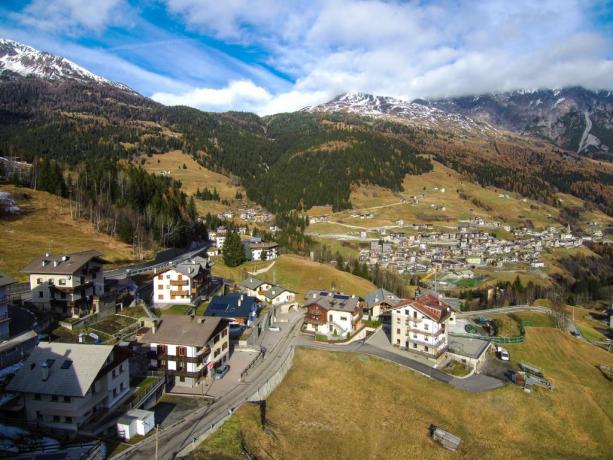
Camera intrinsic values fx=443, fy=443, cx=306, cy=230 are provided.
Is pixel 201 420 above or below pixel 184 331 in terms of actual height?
below

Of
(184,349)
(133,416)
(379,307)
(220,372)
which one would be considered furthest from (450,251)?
(133,416)

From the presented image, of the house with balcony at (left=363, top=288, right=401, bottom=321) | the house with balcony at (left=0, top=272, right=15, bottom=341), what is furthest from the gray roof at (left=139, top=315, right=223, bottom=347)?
the house with balcony at (left=363, top=288, right=401, bottom=321)

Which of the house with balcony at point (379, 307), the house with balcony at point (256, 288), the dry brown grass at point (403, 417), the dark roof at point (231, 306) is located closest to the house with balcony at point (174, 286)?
the dark roof at point (231, 306)

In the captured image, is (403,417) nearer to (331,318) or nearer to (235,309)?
(331,318)

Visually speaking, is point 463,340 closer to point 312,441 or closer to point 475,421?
point 475,421

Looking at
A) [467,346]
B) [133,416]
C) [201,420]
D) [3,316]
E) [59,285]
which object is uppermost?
[59,285]

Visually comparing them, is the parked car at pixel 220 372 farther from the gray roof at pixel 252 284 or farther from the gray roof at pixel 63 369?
the gray roof at pixel 252 284
